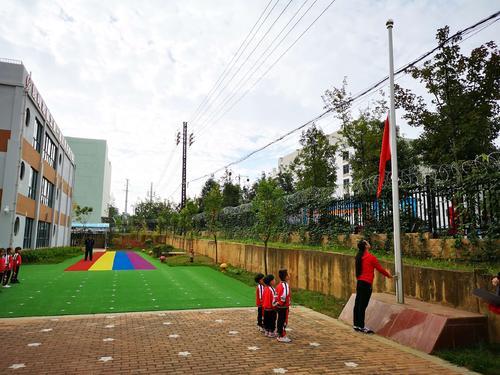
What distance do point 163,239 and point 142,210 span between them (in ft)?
59.5

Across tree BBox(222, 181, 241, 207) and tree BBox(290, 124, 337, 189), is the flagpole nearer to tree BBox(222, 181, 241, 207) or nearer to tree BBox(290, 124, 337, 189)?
tree BBox(290, 124, 337, 189)

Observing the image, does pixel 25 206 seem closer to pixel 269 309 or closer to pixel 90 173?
pixel 269 309

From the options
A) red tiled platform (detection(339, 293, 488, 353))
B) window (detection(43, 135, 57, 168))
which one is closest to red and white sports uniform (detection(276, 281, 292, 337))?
red tiled platform (detection(339, 293, 488, 353))

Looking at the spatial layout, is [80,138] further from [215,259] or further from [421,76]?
[421,76]

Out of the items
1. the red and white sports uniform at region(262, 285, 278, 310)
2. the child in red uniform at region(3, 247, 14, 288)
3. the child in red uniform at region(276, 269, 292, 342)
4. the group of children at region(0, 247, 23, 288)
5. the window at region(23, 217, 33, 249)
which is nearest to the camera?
the child in red uniform at region(276, 269, 292, 342)

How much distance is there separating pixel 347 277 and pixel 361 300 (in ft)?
9.67

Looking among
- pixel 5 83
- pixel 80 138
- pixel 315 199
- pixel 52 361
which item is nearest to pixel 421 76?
pixel 315 199

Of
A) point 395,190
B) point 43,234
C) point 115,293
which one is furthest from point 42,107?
point 395,190

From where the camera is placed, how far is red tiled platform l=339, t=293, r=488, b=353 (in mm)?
6250

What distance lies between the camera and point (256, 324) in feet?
28.0

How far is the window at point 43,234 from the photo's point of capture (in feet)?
95.6

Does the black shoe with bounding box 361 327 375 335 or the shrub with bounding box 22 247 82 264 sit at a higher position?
the shrub with bounding box 22 247 82 264

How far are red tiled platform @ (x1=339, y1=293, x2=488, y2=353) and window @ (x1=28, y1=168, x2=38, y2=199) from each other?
24160mm

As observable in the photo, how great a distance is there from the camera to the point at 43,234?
3084cm
